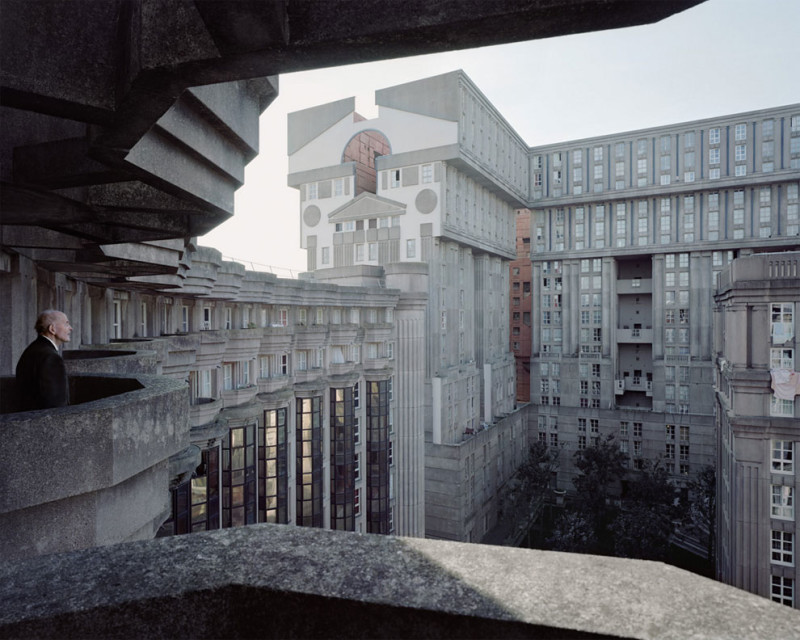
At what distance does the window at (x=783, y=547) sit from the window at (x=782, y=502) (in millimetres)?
837

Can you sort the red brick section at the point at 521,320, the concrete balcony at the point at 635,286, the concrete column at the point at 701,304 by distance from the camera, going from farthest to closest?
the red brick section at the point at 521,320 → the concrete balcony at the point at 635,286 → the concrete column at the point at 701,304

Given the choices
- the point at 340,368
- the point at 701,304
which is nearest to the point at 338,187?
the point at 340,368

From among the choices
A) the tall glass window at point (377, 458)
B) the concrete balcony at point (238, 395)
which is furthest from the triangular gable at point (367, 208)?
the concrete balcony at point (238, 395)

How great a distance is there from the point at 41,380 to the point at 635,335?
64.4 m

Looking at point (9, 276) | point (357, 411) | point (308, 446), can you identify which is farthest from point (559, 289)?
point (9, 276)

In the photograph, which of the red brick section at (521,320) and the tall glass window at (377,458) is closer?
the tall glass window at (377,458)

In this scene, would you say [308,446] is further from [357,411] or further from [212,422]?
[212,422]

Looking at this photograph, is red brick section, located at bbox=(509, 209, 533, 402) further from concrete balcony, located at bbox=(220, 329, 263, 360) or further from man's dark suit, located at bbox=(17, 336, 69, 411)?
man's dark suit, located at bbox=(17, 336, 69, 411)

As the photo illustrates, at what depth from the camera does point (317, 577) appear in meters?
2.47

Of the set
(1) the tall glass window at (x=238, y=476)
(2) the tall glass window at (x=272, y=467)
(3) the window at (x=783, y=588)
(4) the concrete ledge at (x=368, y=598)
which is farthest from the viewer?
(3) the window at (x=783, y=588)

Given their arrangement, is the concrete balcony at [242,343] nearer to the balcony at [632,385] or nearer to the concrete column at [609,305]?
the concrete column at [609,305]

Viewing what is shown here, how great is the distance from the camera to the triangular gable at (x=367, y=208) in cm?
4606

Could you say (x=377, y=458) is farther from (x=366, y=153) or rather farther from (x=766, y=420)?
(x=366, y=153)

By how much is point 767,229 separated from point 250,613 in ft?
216
